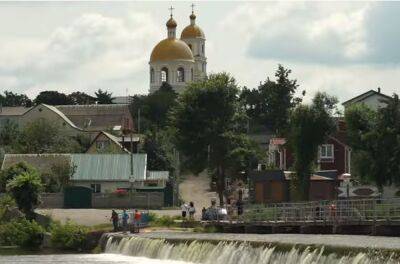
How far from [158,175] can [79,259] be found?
54.3m

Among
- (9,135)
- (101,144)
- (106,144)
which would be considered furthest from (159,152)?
(9,135)

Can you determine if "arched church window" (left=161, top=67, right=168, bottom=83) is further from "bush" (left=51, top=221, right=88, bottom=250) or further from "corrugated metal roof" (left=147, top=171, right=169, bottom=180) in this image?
"bush" (left=51, top=221, right=88, bottom=250)

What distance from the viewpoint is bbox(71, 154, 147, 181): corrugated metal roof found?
98.2 meters

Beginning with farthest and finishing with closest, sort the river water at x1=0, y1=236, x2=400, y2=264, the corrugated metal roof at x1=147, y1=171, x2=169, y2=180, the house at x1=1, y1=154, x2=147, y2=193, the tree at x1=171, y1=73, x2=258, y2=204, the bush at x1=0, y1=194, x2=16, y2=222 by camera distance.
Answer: the corrugated metal roof at x1=147, y1=171, x2=169, y2=180
the house at x1=1, y1=154, x2=147, y2=193
the tree at x1=171, y1=73, x2=258, y2=204
the bush at x1=0, y1=194, x2=16, y2=222
the river water at x1=0, y1=236, x2=400, y2=264

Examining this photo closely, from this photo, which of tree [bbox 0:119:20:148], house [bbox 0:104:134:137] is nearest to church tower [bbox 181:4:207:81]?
house [bbox 0:104:134:137]

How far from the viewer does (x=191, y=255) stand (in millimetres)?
48531

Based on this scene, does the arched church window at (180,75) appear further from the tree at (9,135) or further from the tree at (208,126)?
the tree at (208,126)

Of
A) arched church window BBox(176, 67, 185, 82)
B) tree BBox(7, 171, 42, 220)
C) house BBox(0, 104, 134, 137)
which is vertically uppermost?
arched church window BBox(176, 67, 185, 82)

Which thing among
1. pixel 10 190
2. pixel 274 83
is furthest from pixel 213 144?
pixel 274 83

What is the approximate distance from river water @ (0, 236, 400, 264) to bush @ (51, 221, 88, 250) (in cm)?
285

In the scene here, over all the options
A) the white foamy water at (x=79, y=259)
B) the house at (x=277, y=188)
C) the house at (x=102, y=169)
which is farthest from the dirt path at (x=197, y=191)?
the white foamy water at (x=79, y=259)

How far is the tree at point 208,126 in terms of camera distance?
9075 cm

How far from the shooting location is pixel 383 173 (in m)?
68.5

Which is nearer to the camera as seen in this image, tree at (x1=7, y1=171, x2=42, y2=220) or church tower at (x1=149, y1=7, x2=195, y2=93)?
tree at (x1=7, y1=171, x2=42, y2=220)
